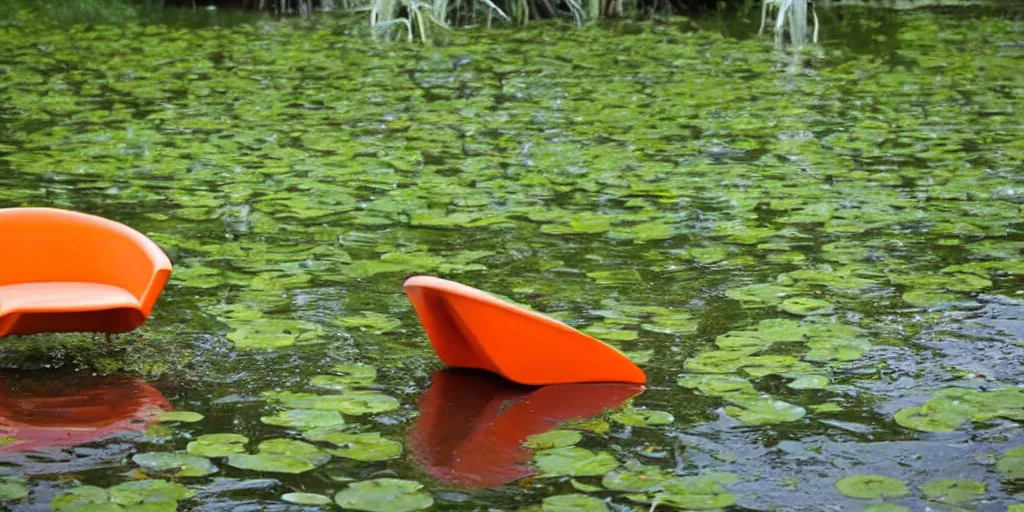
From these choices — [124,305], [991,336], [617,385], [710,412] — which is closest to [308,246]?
[124,305]

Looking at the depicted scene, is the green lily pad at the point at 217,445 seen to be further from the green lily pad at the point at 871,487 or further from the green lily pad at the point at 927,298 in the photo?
the green lily pad at the point at 927,298

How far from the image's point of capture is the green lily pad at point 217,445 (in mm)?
2846

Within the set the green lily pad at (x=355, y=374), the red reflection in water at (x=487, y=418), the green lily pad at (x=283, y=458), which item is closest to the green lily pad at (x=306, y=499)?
the green lily pad at (x=283, y=458)

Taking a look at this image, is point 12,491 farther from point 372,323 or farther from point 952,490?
point 952,490

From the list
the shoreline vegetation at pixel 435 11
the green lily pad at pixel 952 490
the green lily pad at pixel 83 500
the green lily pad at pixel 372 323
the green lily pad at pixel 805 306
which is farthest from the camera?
the shoreline vegetation at pixel 435 11

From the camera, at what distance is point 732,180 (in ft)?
18.5

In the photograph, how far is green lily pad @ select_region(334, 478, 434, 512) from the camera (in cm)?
259

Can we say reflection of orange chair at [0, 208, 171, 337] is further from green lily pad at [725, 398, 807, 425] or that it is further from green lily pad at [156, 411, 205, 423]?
green lily pad at [725, 398, 807, 425]

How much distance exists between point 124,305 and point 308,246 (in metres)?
1.28

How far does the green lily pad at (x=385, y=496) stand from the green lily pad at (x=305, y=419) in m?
0.36

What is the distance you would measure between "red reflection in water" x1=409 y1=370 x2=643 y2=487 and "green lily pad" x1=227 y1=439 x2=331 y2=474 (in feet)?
0.70

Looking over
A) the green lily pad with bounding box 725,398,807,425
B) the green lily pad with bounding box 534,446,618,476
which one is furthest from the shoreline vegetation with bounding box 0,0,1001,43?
the green lily pad with bounding box 534,446,618,476

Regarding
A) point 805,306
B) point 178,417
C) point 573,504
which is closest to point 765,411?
point 573,504

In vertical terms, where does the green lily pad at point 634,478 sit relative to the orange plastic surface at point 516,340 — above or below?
below
